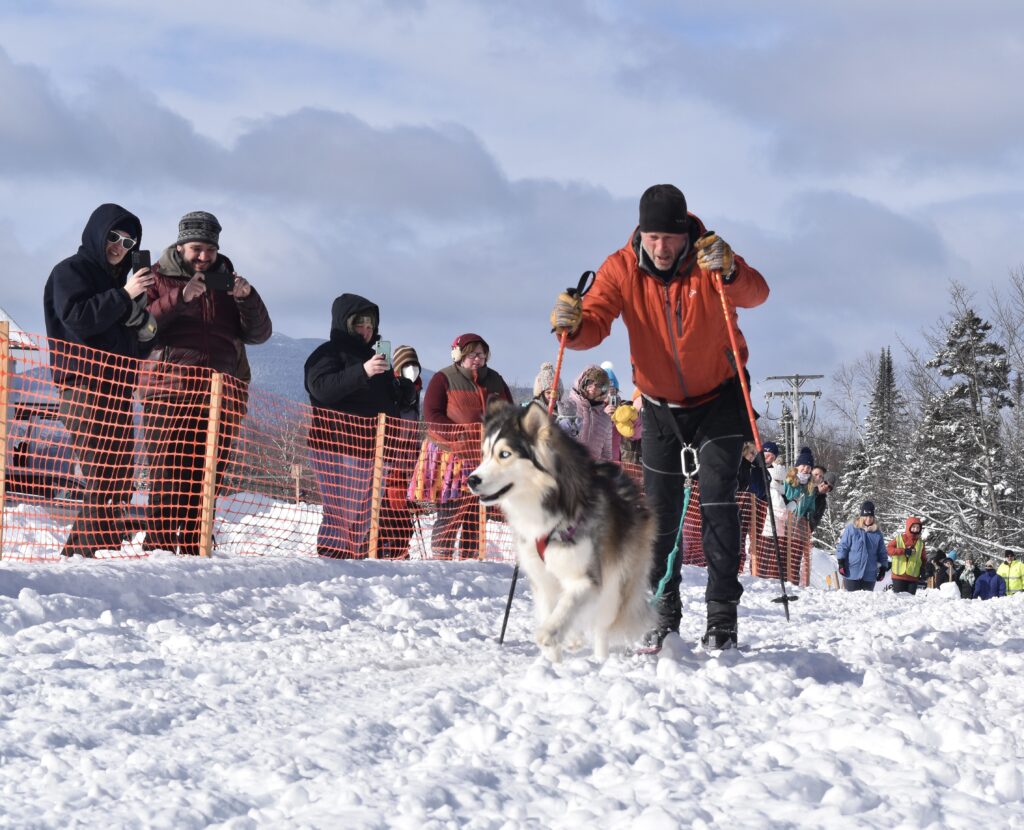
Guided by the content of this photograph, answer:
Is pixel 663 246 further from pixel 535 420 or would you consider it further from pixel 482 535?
pixel 482 535

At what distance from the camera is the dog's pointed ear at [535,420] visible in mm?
4531

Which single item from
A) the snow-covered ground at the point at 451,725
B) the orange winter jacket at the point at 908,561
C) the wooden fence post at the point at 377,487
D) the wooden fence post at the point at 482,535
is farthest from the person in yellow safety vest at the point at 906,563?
the snow-covered ground at the point at 451,725

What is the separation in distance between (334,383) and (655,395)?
3.43 metres

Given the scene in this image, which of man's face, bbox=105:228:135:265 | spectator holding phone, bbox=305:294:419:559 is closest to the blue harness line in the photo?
spectator holding phone, bbox=305:294:419:559

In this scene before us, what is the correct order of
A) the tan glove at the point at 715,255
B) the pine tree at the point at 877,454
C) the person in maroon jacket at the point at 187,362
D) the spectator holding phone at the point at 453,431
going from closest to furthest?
1. the tan glove at the point at 715,255
2. the person in maroon jacket at the point at 187,362
3. the spectator holding phone at the point at 453,431
4. the pine tree at the point at 877,454

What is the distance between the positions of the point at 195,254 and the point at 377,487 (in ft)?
8.24

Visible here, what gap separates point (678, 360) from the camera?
4.87 meters

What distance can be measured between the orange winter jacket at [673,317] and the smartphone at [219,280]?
2789 millimetres

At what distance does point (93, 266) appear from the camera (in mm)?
6344

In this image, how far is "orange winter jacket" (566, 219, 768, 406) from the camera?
4.80 metres

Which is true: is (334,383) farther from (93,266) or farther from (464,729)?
(464,729)

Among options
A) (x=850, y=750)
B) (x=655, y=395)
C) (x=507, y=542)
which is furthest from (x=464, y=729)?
(x=507, y=542)

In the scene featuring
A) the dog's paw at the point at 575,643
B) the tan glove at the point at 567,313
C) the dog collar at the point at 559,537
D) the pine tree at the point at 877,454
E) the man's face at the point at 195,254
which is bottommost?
the dog's paw at the point at 575,643

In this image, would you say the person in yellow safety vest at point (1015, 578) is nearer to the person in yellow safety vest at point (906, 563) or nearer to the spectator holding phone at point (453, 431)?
the person in yellow safety vest at point (906, 563)
